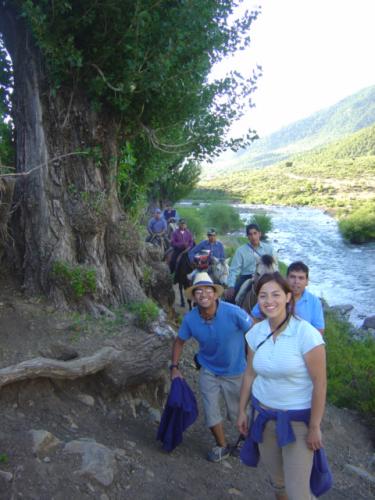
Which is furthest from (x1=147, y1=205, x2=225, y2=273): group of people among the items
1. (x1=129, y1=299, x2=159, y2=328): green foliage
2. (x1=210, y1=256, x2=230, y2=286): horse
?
(x1=129, y1=299, x2=159, y2=328): green foliage

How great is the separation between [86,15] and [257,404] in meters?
4.83

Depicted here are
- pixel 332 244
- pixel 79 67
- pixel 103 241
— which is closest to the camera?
pixel 79 67

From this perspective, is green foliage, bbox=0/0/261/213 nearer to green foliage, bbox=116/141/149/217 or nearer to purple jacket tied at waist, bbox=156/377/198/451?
green foliage, bbox=116/141/149/217

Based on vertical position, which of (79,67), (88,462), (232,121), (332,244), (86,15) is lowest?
(332,244)

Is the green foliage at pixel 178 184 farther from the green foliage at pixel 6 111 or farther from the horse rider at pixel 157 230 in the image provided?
the green foliage at pixel 6 111

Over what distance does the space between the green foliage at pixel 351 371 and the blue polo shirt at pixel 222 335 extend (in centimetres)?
381

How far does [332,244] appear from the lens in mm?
29969

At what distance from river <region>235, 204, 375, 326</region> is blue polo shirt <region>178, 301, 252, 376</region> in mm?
11009

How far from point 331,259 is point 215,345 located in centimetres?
2227

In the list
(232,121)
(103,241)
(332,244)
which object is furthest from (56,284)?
(332,244)

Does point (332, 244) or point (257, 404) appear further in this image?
point (332, 244)

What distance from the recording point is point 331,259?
25.4m

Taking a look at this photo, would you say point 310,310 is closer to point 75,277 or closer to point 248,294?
point 248,294

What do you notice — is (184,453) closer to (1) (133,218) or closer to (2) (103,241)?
(2) (103,241)
